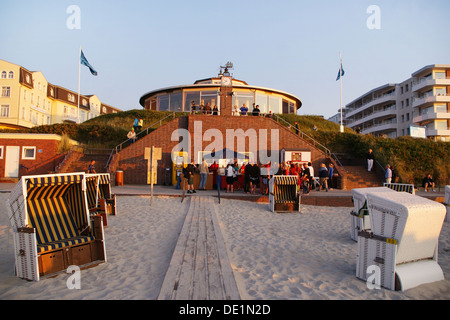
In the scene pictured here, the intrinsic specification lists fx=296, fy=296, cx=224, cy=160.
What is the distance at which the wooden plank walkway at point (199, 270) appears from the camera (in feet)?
13.1

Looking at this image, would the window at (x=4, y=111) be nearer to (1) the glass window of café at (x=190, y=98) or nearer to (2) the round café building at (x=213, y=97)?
(2) the round café building at (x=213, y=97)

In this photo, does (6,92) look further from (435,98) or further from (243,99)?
(435,98)

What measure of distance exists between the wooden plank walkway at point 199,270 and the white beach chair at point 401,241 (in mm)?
2283

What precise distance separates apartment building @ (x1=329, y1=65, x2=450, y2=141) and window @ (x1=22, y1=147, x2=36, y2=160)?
138ft

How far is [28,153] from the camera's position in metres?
21.8

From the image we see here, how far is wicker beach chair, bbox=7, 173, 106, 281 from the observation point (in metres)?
4.78

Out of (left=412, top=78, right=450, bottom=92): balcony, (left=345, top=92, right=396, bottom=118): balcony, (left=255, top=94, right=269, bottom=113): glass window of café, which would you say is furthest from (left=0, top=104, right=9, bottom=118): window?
(left=345, top=92, right=396, bottom=118): balcony

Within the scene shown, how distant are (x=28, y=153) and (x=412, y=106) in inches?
2398

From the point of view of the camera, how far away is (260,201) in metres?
14.5

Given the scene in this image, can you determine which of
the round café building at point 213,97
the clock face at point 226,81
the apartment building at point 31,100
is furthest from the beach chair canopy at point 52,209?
the apartment building at point 31,100

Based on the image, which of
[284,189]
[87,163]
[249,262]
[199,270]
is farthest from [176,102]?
[199,270]
